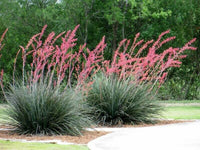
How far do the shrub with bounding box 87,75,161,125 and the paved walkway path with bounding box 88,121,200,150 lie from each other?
136 cm

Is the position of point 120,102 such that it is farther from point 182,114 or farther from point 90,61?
point 182,114

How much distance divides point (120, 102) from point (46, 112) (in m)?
2.74

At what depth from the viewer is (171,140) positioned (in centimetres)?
793

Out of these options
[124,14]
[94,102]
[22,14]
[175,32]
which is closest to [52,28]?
[22,14]

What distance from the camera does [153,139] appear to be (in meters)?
8.10

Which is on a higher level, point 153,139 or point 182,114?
point 153,139

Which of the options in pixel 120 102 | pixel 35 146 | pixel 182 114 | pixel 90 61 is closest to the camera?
pixel 35 146

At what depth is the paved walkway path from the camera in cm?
717

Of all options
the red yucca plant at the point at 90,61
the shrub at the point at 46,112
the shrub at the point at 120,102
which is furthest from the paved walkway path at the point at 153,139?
the red yucca plant at the point at 90,61

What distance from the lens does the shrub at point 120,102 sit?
1093 cm

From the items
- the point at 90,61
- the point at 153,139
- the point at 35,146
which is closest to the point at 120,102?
the point at 90,61

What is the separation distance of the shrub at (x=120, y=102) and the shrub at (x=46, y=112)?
6.73 feet

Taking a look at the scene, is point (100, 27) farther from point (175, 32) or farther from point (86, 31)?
point (175, 32)

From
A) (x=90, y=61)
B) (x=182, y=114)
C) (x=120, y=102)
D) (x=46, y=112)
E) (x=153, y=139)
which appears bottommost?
(x=182, y=114)
